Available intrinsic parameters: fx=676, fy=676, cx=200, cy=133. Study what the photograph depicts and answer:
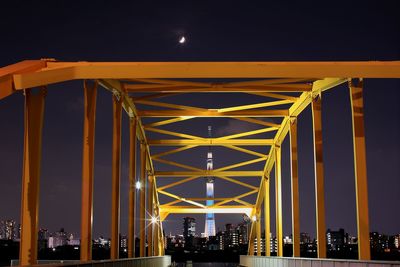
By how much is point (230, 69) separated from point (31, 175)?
17.6 ft

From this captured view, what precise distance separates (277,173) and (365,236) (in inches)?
601

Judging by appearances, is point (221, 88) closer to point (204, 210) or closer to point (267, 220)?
point (267, 220)

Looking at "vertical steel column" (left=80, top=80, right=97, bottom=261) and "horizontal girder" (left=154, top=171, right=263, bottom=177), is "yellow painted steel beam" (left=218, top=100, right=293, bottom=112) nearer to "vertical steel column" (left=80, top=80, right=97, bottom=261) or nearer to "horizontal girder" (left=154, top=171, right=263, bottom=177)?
"vertical steel column" (left=80, top=80, right=97, bottom=261)

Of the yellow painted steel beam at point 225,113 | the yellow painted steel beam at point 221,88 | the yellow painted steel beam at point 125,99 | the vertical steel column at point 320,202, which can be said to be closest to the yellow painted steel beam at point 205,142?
the yellow painted steel beam at point 125,99

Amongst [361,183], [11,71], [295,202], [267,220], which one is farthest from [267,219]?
[11,71]

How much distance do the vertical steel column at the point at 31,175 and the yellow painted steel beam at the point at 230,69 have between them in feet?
3.19

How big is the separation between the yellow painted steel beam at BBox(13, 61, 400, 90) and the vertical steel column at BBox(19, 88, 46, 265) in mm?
973

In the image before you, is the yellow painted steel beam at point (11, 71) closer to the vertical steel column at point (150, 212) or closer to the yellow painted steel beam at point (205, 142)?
the yellow painted steel beam at point (205, 142)

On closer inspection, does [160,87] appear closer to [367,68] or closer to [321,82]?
[321,82]

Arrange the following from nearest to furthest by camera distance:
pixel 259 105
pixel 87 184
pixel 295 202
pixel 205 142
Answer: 1. pixel 87 184
2. pixel 295 202
3. pixel 259 105
4. pixel 205 142

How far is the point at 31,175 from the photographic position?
630 inches

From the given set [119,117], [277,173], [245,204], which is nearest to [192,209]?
[245,204]

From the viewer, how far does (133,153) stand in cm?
2877

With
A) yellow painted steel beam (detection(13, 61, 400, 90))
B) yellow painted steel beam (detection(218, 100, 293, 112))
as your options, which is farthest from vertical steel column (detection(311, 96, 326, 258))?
yellow painted steel beam (detection(13, 61, 400, 90))
